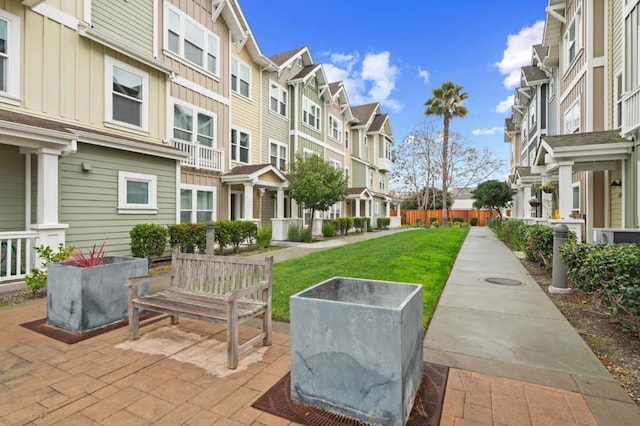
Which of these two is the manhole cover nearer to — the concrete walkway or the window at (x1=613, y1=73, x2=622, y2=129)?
the concrete walkway

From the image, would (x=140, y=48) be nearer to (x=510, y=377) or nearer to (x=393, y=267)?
(x=393, y=267)

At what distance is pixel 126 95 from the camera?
32.1 ft

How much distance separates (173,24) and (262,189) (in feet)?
24.0

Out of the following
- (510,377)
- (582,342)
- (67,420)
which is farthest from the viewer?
(582,342)

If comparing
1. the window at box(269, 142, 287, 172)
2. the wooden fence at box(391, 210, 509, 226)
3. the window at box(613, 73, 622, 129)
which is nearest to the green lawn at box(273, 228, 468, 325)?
the window at box(613, 73, 622, 129)

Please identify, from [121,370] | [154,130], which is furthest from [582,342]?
[154,130]

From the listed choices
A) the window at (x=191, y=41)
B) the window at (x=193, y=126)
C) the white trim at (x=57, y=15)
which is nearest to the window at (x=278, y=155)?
the window at (x=193, y=126)

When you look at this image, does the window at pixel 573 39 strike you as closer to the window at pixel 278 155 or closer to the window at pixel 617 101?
the window at pixel 617 101

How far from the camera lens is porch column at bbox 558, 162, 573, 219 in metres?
8.57

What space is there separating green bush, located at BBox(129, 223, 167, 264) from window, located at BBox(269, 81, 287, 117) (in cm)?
1087

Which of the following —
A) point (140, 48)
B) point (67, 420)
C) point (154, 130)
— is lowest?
point (67, 420)

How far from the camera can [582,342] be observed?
382 cm

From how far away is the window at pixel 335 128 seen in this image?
24.4 meters

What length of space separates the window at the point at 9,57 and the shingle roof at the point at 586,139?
528 inches
